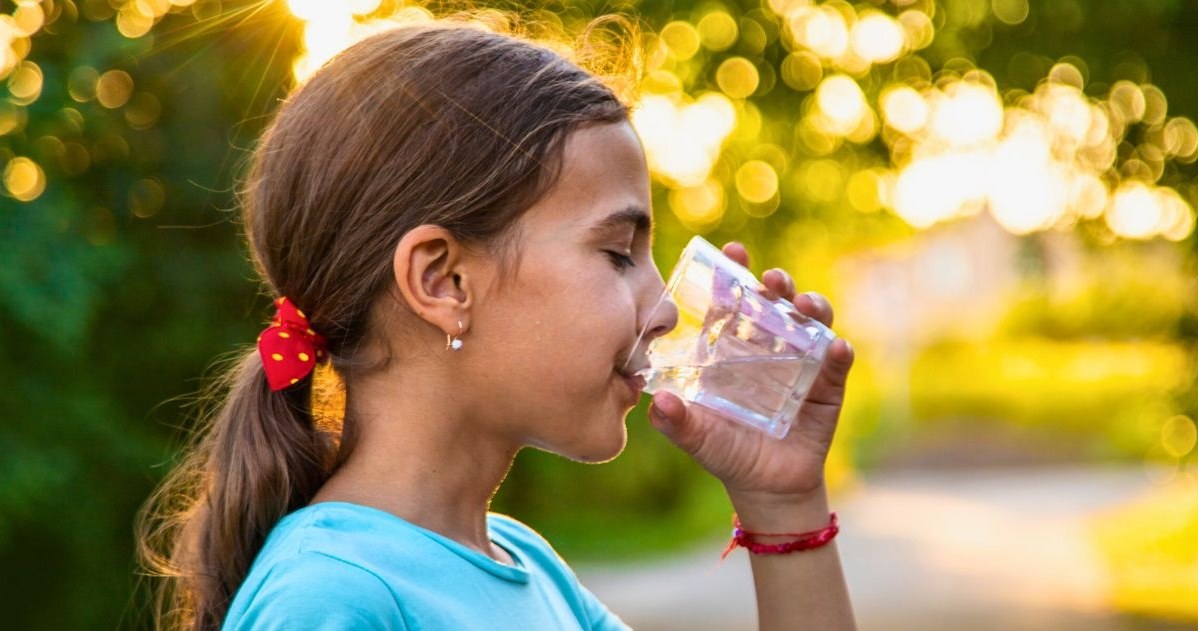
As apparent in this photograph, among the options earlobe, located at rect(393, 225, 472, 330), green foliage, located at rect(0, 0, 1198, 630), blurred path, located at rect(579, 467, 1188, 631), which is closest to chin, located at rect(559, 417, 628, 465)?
earlobe, located at rect(393, 225, 472, 330)

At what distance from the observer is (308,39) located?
3600 mm

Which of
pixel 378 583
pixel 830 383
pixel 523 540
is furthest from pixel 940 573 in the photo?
pixel 378 583

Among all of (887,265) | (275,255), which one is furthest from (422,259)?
(887,265)

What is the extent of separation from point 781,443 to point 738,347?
225 millimetres

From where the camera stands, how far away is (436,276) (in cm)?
183

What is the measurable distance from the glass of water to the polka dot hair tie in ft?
1.53

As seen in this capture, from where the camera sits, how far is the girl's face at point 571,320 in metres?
1.79

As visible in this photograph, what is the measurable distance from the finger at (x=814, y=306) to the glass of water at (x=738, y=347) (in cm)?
6

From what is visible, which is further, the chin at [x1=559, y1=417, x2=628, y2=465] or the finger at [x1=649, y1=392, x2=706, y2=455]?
the finger at [x1=649, y1=392, x2=706, y2=455]

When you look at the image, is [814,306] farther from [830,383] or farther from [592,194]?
[592,194]

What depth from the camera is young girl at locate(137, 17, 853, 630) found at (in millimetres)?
1799

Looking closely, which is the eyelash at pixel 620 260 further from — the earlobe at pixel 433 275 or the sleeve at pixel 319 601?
the sleeve at pixel 319 601

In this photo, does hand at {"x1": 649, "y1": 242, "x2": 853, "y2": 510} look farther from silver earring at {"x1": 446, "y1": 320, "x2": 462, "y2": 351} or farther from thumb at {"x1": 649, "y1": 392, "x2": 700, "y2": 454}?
silver earring at {"x1": 446, "y1": 320, "x2": 462, "y2": 351}

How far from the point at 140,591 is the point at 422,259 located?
3.31 metres
